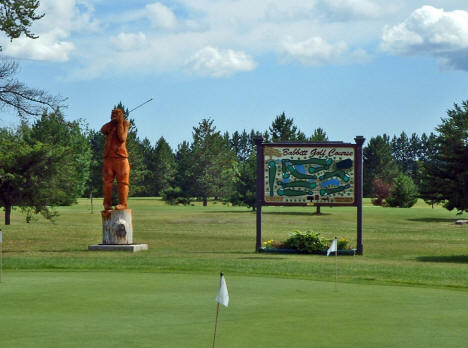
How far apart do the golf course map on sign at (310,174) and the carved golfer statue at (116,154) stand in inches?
214

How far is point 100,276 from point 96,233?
29.7 metres

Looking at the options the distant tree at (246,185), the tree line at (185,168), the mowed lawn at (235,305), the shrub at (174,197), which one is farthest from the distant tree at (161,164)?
the mowed lawn at (235,305)

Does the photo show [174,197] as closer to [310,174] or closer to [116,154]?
[310,174]

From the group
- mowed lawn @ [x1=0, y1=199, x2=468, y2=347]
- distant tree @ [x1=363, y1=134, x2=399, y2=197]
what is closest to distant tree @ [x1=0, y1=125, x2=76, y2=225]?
mowed lawn @ [x1=0, y1=199, x2=468, y2=347]

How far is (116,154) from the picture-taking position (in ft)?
97.6

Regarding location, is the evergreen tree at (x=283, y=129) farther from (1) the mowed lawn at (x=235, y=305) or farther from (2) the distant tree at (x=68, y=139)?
→ (1) the mowed lawn at (x=235, y=305)

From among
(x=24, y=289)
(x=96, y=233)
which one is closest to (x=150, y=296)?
(x=24, y=289)

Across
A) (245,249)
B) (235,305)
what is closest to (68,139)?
(245,249)

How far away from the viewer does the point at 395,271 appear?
2216 centimetres

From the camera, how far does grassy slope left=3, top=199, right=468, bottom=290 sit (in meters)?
21.2

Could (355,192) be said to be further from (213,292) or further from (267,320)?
(267,320)

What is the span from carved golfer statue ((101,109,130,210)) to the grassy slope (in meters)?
2.59

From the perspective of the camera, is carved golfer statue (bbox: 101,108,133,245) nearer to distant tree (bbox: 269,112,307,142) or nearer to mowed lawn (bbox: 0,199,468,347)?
mowed lawn (bbox: 0,199,468,347)

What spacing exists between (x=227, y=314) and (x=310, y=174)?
2028cm
